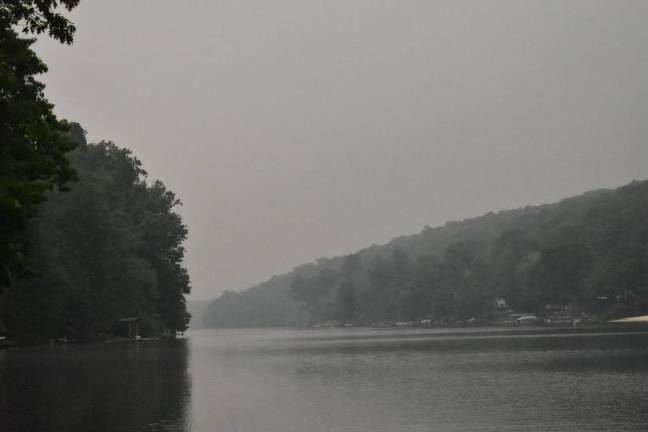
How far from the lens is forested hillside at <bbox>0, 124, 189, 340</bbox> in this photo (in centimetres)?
8481

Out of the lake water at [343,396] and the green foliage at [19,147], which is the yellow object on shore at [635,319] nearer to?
the lake water at [343,396]

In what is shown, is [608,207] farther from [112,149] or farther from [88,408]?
[88,408]

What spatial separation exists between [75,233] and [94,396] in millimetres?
65619

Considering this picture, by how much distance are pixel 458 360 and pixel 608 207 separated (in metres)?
122

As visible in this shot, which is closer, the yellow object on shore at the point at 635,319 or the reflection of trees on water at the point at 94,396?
the reflection of trees on water at the point at 94,396

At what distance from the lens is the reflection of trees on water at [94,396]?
25.6 m

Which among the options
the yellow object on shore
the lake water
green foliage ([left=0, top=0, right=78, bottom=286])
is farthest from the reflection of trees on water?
the yellow object on shore

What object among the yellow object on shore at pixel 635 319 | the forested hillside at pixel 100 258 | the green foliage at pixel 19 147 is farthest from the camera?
the yellow object on shore at pixel 635 319

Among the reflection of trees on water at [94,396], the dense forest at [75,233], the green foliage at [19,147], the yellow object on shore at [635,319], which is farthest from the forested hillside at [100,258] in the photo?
the yellow object on shore at [635,319]

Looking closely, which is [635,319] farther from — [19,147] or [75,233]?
[19,147]

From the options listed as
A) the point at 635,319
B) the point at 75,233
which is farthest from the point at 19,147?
the point at 635,319

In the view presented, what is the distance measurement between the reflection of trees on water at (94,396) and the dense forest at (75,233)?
16.5ft

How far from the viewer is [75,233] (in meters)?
96.1

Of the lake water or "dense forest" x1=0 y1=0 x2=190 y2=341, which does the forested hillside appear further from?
the lake water
